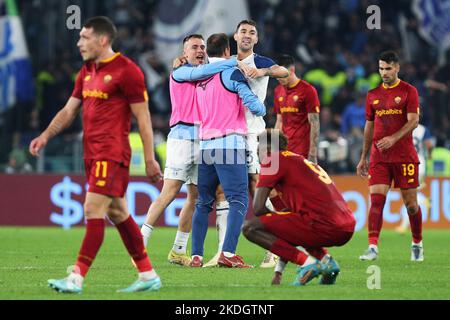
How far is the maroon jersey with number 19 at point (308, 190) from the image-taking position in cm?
1062

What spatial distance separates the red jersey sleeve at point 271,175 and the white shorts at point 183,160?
2.88m

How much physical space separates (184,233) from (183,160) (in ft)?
2.62

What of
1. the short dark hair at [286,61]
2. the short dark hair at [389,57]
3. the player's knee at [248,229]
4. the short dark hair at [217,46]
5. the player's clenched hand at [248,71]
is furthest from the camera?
the short dark hair at [286,61]

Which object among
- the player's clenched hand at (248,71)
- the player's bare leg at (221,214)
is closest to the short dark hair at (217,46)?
the player's clenched hand at (248,71)

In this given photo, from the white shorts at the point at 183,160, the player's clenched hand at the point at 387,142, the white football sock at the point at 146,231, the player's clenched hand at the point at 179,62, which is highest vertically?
the player's clenched hand at the point at 179,62

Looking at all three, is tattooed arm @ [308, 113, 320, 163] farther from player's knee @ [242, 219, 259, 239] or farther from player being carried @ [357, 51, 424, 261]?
player's knee @ [242, 219, 259, 239]

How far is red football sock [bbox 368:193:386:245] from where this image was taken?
14375 mm

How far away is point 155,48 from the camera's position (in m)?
25.2

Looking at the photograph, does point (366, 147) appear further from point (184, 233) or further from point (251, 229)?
point (251, 229)

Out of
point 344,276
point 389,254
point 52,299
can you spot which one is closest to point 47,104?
point 389,254

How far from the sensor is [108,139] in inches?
390

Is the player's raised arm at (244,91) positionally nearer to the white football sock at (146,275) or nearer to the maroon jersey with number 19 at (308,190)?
the maroon jersey with number 19 at (308,190)

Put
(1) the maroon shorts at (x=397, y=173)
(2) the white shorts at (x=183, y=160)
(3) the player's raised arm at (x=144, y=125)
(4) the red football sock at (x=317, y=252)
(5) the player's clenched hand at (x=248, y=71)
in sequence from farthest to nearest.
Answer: (1) the maroon shorts at (x=397, y=173) → (2) the white shorts at (x=183, y=160) → (5) the player's clenched hand at (x=248, y=71) → (4) the red football sock at (x=317, y=252) → (3) the player's raised arm at (x=144, y=125)

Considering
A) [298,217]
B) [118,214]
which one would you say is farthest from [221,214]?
[118,214]
